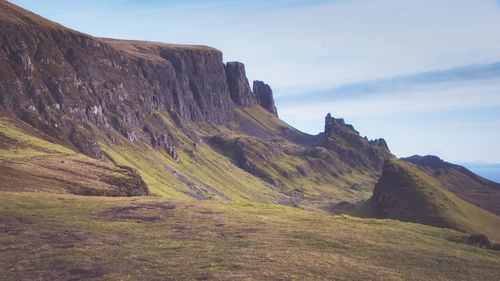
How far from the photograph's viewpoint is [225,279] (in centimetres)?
3033

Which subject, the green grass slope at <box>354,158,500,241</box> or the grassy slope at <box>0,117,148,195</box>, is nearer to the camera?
the grassy slope at <box>0,117,148,195</box>

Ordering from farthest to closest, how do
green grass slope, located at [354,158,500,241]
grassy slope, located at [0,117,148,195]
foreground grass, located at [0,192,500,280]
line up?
green grass slope, located at [354,158,500,241] → grassy slope, located at [0,117,148,195] → foreground grass, located at [0,192,500,280]

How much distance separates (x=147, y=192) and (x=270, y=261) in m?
80.6

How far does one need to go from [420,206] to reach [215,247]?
443 ft

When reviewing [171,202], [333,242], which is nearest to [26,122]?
[171,202]

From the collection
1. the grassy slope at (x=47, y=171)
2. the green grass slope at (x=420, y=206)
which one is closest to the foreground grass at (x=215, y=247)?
the grassy slope at (x=47, y=171)

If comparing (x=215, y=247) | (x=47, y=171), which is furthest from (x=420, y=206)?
(x=47, y=171)

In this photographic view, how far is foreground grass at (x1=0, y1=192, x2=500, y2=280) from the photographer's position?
33250 mm

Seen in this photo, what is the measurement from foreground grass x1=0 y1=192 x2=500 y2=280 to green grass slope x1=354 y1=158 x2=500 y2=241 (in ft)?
325

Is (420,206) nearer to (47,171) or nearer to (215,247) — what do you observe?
(215,247)

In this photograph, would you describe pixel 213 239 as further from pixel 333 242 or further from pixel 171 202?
pixel 171 202

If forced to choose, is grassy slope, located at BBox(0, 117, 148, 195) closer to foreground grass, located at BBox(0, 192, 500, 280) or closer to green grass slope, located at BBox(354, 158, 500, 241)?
foreground grass, located at BBox(0, 192, 500, 280)

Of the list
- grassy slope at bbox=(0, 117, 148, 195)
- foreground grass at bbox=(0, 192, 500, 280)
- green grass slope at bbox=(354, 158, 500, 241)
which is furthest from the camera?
green grass slope at bbox=(354, 158, 500, 241)

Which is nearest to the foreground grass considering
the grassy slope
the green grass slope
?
the grassy slope
